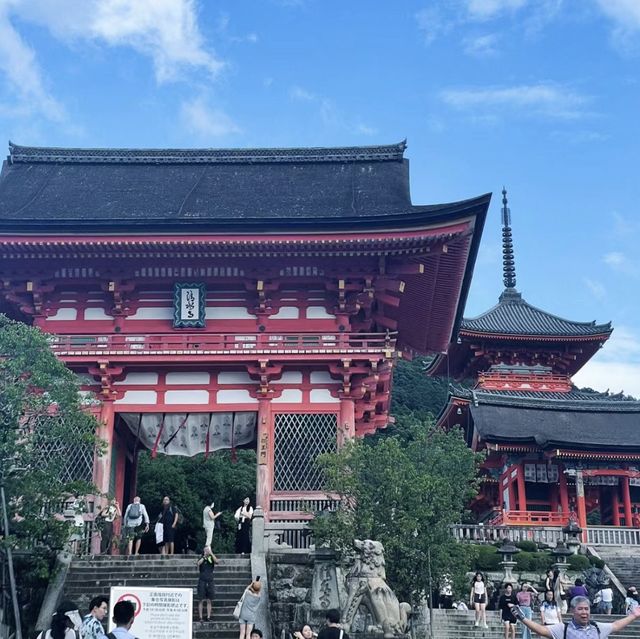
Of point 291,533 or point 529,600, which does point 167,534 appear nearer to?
point 291,533

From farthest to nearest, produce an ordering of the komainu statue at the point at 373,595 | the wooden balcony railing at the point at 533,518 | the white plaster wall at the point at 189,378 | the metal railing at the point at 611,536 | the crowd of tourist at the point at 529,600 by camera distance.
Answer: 1. the wooden balcony railing at the point at 533,518
2. the metal railing at the point at 611,536
3. the white plaster wall at the point at 189,378
4. the crowd of tourist at the point at 529,600
5. the komainu statue at the point at 373,595

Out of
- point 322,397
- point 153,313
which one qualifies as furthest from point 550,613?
point 153,313

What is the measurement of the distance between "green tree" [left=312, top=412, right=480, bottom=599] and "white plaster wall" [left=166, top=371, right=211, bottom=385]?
530 cm

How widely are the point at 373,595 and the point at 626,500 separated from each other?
2759 centimetres

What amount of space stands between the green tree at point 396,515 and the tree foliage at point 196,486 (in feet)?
61.6

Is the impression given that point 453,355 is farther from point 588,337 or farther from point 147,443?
point 147,443

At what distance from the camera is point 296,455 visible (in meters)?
22.7

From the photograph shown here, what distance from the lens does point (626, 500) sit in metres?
39.3

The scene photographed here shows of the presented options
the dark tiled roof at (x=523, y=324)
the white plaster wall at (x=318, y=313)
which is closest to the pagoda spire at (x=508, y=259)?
the dark tiled roof at (x=523, y=324)

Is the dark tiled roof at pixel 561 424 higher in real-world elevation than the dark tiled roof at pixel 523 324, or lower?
lower

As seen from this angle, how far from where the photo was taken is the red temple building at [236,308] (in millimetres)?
22625

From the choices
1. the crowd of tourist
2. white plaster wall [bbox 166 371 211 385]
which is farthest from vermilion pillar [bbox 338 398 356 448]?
the crowd of tourist

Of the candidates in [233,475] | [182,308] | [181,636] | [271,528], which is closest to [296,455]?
[271,528]

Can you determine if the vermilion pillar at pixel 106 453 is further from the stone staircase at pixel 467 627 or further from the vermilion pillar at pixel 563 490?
the vermilion pillar at pixel 563 490
